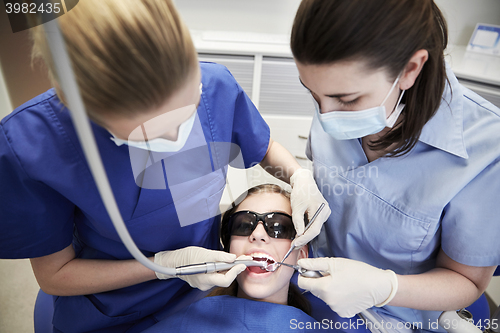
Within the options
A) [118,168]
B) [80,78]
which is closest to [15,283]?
[118,168]

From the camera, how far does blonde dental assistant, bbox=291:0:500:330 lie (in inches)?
30.1

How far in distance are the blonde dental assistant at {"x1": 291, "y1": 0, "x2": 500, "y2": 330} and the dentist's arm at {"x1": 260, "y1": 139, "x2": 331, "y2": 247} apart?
10cm

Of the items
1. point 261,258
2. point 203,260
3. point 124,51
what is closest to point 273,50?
point 261,258

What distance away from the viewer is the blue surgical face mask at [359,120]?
901 mm

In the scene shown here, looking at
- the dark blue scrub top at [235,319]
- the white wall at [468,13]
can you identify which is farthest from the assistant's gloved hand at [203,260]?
the white wall at [468,13]

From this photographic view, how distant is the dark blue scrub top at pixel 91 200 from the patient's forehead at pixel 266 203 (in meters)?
0.13

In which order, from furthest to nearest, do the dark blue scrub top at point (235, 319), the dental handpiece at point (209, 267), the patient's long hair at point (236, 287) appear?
the patient's long hair at point (236, 287) → the dark blue scrub top at point (235, 319) → the dental handpiece at point (209, 267)

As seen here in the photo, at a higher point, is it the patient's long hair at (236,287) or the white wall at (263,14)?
the white wall at (263,14)

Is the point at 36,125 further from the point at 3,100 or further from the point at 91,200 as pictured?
the point at 3,100

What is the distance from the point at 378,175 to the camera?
1.08 metres

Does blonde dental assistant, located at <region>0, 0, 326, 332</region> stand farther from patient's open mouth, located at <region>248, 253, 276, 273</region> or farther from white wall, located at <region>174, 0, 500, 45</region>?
white wall, located at <region>174, 0, 500, 45</region>

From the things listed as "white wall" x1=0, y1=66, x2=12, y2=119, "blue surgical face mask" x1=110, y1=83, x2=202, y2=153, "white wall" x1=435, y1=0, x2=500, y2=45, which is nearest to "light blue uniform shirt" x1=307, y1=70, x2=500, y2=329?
"blue surgical face mask" x1=110, y1=83, x2=202, y2=153

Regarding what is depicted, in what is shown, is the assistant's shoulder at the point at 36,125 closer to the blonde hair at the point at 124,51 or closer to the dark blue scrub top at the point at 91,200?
the dark blue scrub top at the point at 91,200

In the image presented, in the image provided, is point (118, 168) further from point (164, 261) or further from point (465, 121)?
point (465, 121)
